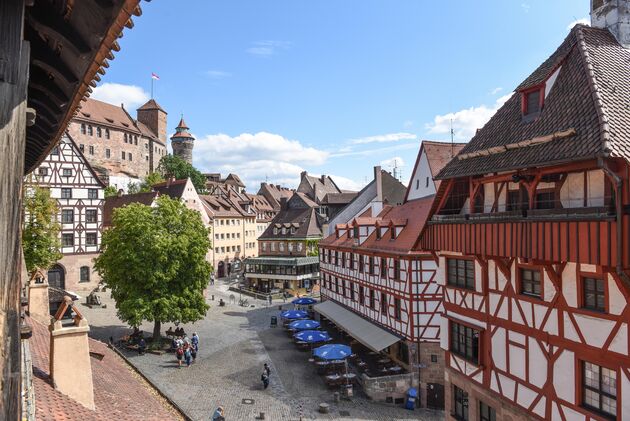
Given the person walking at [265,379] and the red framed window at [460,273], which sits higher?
the red framed window at [460,273]

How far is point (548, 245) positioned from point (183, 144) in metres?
105

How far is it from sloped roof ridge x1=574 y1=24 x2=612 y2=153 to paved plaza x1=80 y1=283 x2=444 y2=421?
15.7 meters

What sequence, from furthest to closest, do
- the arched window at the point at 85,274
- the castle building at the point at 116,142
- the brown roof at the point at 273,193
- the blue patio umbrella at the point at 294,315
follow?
1. the brown roof at the point at 273,193
2. the castle building at the point at 116,142
3. the arched window at the point at 85,274
4. the blue patio umbrella at the point at 294,315

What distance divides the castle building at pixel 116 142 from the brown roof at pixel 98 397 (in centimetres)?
6173

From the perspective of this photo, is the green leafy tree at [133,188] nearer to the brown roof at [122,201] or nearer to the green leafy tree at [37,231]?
the brown roof at [122,201]

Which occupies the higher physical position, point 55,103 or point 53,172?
point 53,172

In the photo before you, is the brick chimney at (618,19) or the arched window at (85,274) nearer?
the brick chimney at (618,19)

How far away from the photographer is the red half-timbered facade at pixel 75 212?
42.5 m

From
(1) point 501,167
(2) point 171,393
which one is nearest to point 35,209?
(2) point 171,393

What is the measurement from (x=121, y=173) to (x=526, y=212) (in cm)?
8492

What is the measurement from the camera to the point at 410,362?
23.5 m

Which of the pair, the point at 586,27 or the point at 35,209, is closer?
the point at 586,27

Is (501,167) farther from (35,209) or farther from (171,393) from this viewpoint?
(35,209)

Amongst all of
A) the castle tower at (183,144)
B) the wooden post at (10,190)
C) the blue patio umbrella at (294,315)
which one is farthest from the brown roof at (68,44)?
the castle tower at (183,144)
